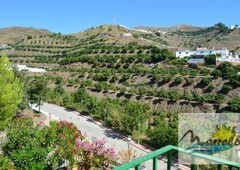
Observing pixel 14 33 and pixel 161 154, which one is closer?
pixel 161 154

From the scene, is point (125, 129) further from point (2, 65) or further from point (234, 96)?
point (234, 96)

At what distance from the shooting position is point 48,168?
1290 centimetres

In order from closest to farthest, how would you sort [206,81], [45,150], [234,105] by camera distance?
1. [45,150]
2. [234,105]
3. [206,81]

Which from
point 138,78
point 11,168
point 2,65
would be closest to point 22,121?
point 2,65

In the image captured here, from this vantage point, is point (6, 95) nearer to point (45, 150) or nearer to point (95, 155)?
point (45, 150)

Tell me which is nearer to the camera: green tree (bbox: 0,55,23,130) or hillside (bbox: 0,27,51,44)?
green tree (bbox: 0,55,23,130)

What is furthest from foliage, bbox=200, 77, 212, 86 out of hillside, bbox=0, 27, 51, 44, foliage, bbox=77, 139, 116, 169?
hillside, bbox=0, 27, 51, 44

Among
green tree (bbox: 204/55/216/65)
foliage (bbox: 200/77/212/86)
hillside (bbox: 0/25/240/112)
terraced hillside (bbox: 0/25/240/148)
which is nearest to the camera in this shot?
terraced hillside (bbox: 0/25/240/148)

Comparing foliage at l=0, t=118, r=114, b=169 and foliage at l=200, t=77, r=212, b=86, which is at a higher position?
foliage at l=200, t=77, r=212, b=86

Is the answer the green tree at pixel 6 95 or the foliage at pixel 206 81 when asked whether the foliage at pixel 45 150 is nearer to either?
the green tree at pixel 6 95

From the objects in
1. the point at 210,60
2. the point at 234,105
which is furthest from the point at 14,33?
the point at 234,105

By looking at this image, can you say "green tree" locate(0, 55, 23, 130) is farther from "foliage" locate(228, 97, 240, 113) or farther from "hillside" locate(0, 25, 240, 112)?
"hillside" locate(0, 25, 240, 112)

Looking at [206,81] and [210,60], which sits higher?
[210,60]

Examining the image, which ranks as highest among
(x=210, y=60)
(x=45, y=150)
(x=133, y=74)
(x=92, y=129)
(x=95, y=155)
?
(x=210, y=60)
